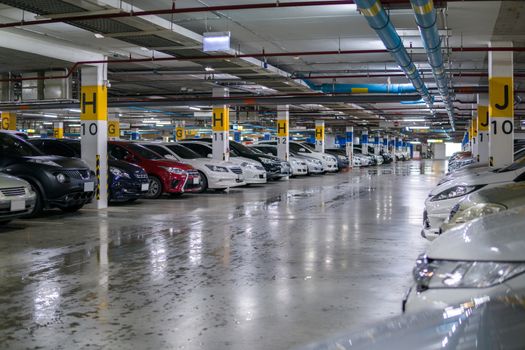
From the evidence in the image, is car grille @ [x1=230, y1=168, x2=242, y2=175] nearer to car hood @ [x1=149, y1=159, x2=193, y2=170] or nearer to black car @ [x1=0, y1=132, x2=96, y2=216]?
car hood @ [x1=149, y1=159, x2=193, y2=170]

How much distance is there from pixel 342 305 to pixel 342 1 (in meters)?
4.74

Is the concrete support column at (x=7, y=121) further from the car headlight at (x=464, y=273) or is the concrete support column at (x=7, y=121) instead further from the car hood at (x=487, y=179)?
the car headlight at (x=464, y=273)

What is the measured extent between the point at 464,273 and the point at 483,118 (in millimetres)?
18009

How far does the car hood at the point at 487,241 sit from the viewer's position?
2.33m

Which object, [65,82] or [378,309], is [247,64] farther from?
[378,309]

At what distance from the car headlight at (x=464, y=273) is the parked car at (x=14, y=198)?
6.65m

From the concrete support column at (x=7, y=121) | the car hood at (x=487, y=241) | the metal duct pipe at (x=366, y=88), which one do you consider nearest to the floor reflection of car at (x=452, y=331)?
the car hood at (x=487, y=241)

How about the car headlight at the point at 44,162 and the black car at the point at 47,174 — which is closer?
the black car at the point at 47,174

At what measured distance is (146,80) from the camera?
17.0m

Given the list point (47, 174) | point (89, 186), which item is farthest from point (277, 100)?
point (47, 174)

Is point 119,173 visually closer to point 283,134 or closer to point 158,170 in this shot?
point 158,170

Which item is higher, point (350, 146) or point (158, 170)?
point (350, 146)

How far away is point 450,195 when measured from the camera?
22.1ft

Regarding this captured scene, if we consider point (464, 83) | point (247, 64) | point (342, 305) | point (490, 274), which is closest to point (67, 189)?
point (247, 64)
